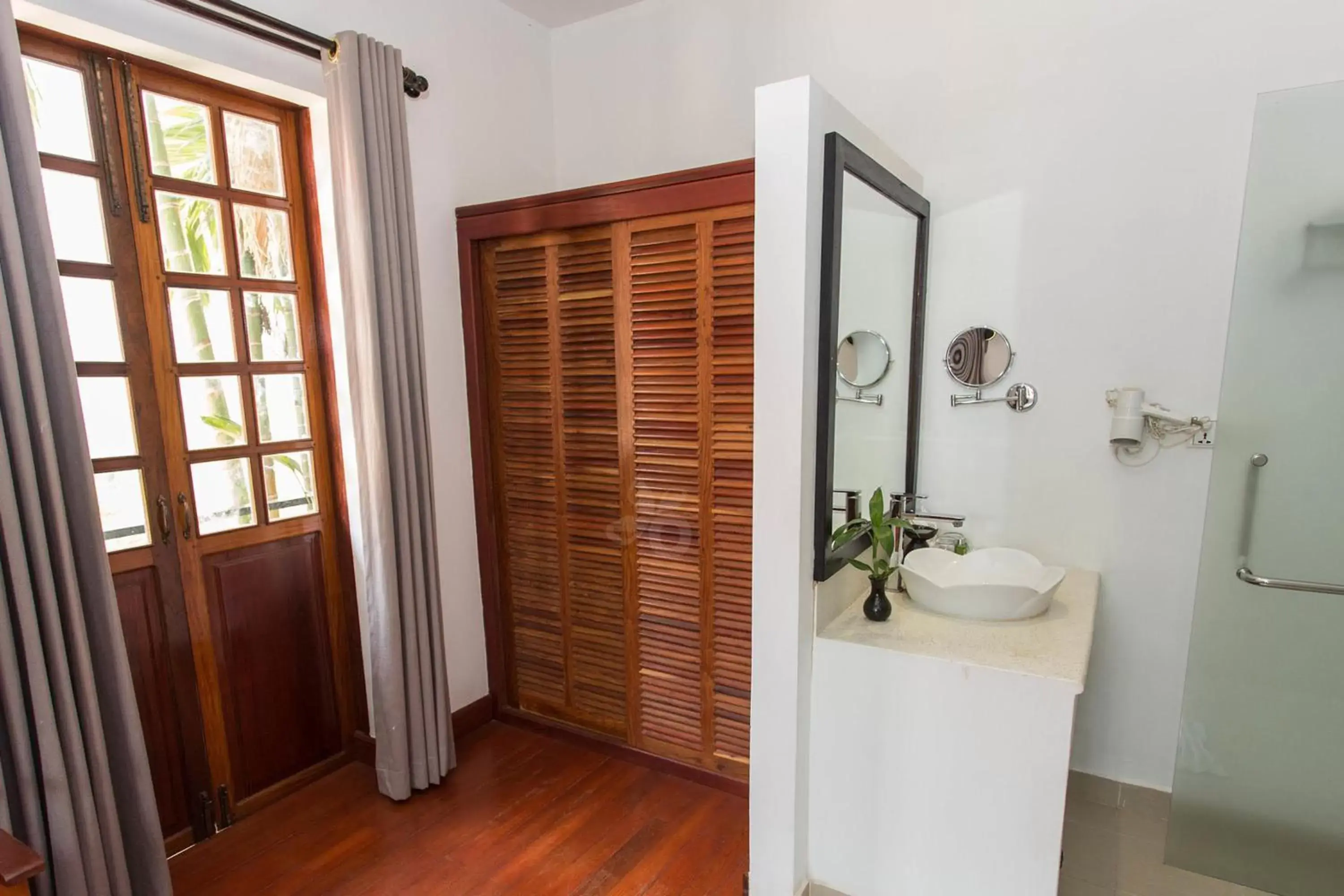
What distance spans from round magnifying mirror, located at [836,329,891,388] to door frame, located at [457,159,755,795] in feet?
1.72

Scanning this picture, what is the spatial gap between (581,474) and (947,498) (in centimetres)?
125

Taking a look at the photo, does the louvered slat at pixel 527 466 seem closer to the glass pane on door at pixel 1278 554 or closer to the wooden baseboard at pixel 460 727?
the wooden baseboard at pixel 460 727

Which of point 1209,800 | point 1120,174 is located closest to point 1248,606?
point 1209,800

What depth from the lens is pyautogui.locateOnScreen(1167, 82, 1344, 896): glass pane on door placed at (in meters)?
1.59

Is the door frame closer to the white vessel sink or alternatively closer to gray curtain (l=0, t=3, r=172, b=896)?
the white vessel sink

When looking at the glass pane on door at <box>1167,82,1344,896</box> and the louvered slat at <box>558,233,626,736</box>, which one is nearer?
the glass pane on door at <box>1167,82,1344,896</box>

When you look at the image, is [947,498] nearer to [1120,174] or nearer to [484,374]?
[1120,174]

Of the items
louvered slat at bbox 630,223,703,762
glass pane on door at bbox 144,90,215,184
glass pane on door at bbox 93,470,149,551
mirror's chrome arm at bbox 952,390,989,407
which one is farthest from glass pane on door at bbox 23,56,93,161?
mirror's chrome arm at bbox 952,390,989,407

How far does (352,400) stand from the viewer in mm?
1965

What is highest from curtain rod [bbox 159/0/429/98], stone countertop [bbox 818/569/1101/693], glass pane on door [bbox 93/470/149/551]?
curtain rod [bbox 159/0/429/98]

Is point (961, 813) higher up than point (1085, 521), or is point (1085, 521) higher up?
point (1085, 521)

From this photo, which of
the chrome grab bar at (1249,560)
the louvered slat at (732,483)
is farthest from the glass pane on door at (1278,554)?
the louvered slat at (732,483)

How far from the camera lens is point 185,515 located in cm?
184

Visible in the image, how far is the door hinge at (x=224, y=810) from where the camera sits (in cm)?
196
